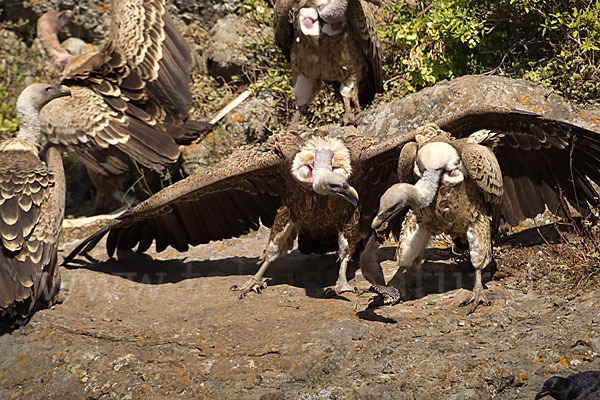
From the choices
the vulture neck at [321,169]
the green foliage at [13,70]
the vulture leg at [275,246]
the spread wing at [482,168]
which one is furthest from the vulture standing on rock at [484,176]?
the green foliage at [13,70]

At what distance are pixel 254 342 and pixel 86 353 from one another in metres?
1.05

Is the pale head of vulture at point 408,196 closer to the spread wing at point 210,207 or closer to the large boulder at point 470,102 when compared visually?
the spread wing at point 210,207

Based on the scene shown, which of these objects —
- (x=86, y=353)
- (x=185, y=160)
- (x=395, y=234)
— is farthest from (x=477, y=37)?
(x=86, y=353)

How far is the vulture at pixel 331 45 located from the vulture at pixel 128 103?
5.86 feet

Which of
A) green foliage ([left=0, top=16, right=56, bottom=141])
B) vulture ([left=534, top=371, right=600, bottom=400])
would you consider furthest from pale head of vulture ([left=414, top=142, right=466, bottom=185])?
green foliage ([left=0, top=16, right=56, bottom=141])

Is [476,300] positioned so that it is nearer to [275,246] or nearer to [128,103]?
[275,246]

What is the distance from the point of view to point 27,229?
5.08 metres

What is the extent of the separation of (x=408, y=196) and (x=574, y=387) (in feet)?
5.25

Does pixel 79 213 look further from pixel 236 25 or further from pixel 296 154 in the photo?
pixel 296 154

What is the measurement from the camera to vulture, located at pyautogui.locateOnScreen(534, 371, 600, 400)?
10.9ft

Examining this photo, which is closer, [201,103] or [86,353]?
[86,353]

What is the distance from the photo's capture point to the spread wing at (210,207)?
5.43m

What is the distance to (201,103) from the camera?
9773 millimetres

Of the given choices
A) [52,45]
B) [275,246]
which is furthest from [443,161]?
[52,45]
